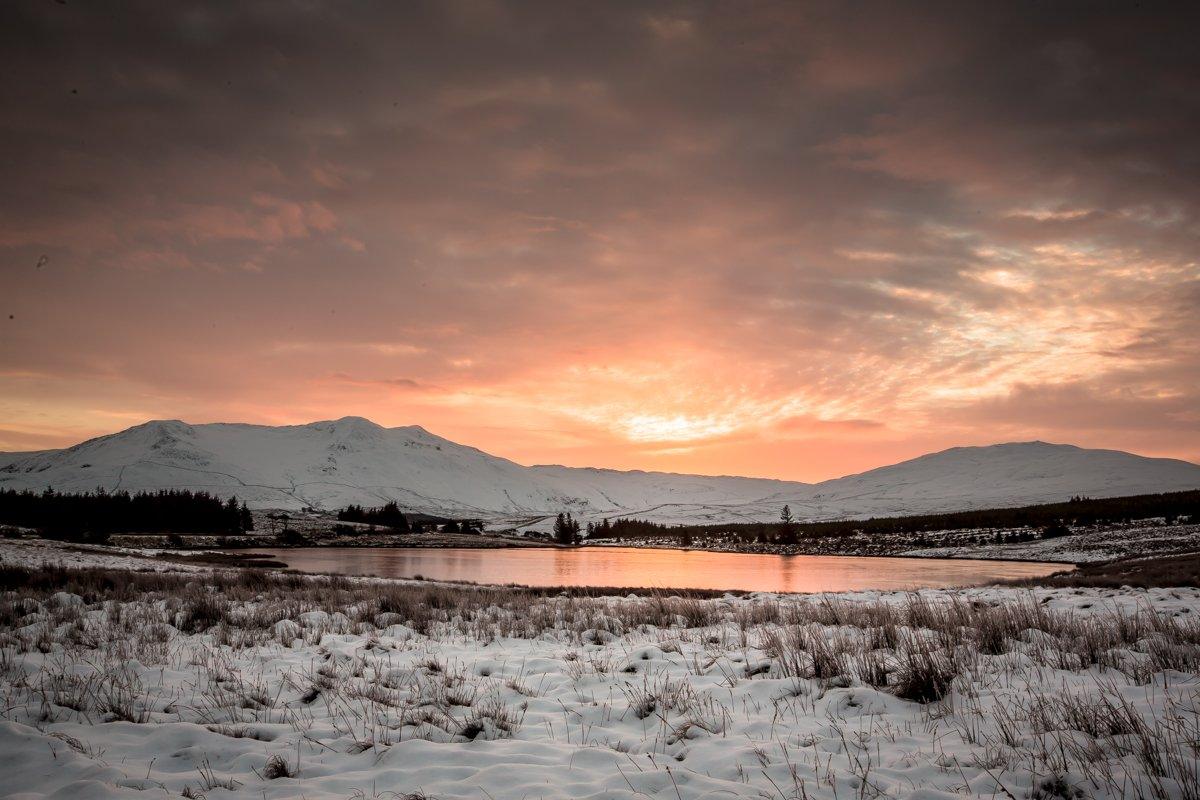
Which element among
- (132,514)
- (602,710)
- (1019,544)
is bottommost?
(1019,544)

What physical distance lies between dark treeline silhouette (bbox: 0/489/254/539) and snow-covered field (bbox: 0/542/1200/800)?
11453 cm

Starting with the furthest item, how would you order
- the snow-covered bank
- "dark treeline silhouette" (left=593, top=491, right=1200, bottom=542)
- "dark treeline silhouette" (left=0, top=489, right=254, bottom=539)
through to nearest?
"dark treeline silhouette" (left=0, top=489, right=254, bottom=539), "dark treeline silhouette" (left=593, top=491, right=1200, bottom=542), the snow-covered bank

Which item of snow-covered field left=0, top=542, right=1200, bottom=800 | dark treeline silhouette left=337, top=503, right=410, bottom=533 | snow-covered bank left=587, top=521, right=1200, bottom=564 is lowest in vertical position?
dark treeline silhouette left=337, top=503, right=410, bottom=533

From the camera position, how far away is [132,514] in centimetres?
10944

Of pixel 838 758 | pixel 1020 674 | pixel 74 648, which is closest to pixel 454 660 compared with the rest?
pixel 74 648

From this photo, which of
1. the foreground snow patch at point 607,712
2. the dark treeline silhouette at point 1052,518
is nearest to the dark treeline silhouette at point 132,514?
the dark treeline silhouette at point 1052,518

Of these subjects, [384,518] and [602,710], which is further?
[384,518]

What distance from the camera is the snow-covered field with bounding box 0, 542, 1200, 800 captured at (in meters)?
4.47

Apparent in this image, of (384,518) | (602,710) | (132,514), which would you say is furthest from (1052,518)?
(132,514)

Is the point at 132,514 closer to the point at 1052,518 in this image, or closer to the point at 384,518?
the point at 384,518

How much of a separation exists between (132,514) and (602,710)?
136 m

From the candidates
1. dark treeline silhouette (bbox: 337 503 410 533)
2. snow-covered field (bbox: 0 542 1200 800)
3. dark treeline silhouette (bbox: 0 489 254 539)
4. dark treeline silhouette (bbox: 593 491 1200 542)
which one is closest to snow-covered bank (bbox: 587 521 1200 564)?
dark treeline silhouette (bbox: 593 491 1200 542)

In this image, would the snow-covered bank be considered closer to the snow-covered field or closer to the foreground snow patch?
the snow-covered field

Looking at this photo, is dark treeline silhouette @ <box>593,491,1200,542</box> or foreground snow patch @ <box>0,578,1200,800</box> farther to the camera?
dark treeline silhouette @ <box>593,491,1200,542</box>
